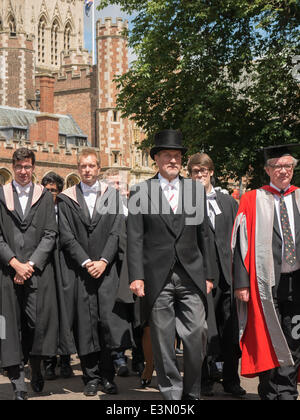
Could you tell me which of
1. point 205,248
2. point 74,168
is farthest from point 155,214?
point 74,168

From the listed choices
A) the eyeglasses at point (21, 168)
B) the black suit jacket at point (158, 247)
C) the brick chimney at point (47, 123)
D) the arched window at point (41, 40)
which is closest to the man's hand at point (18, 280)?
the eyeglasses at point (21, 168)

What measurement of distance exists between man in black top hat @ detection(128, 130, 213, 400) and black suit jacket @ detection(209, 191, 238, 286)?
29.0 inches

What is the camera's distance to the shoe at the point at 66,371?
7.16 metres

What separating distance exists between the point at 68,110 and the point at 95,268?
1903 inches

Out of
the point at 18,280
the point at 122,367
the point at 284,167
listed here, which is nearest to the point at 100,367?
the point at 122,367

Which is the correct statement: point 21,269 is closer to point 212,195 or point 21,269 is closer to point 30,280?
point 30,280

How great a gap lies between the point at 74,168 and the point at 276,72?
96.8ft

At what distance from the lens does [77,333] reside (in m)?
6.25

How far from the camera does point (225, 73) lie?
1980 centimetres

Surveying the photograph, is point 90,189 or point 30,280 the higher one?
point 90,189

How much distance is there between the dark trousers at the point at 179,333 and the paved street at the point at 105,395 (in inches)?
30.2

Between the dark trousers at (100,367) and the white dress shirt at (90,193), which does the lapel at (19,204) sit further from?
the dark trousers at (100,367)

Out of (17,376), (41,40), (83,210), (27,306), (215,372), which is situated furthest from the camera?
(41,40)
